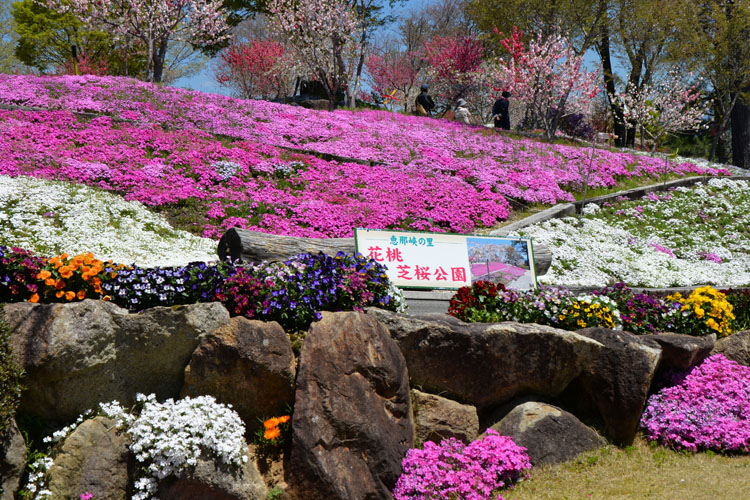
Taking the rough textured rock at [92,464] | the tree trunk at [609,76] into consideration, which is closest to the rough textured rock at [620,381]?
the rough textured rock at [92,464]

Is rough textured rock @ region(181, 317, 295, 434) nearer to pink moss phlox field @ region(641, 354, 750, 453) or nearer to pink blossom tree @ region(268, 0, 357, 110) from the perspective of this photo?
pink moss phlox field @ region(641, 354, 750, 453)

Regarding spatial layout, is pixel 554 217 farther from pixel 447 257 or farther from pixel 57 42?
pixel 57 42

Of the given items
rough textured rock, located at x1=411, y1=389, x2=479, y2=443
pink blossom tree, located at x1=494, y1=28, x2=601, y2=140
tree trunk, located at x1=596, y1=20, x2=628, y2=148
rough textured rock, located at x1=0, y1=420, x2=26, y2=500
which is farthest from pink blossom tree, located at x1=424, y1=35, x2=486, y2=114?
rough textured rock, located at x1=0, y1=420, x2=26, y2=500

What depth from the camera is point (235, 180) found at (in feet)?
47.7

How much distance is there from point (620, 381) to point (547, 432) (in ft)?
4.07

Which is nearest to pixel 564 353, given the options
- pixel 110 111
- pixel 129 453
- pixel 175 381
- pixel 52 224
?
pixel 175 381

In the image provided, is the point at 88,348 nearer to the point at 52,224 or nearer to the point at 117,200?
the point at 52,224

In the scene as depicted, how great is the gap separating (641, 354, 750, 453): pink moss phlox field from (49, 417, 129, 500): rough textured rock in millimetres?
6590

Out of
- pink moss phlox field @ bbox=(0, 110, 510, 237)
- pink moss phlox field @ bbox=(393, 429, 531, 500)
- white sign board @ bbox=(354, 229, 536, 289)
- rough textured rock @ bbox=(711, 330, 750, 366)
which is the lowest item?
pink moss phlox field @ bbox=(393, 429, 531, 500)

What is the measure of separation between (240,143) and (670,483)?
1458cm

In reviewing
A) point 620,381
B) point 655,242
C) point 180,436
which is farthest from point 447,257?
point 655,242

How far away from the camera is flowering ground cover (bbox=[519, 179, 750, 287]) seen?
43.6 ft

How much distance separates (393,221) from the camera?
13922 millimetres

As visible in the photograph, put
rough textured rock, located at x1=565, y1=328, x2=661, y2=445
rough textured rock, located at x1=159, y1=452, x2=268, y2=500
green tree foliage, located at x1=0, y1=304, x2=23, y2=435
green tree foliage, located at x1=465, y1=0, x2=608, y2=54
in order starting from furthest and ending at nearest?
green tree foliage, located at x1=465, y1=0, x2=608, y2=54 → rough textured rock, located at x1=565, y1=328, x2=661, y2=445 → rough textured rock, located at x1=159, y1=452, x2=268, y2=500 → green tree foliage, located at x1=0, y1=304, x2=23, y2=435
